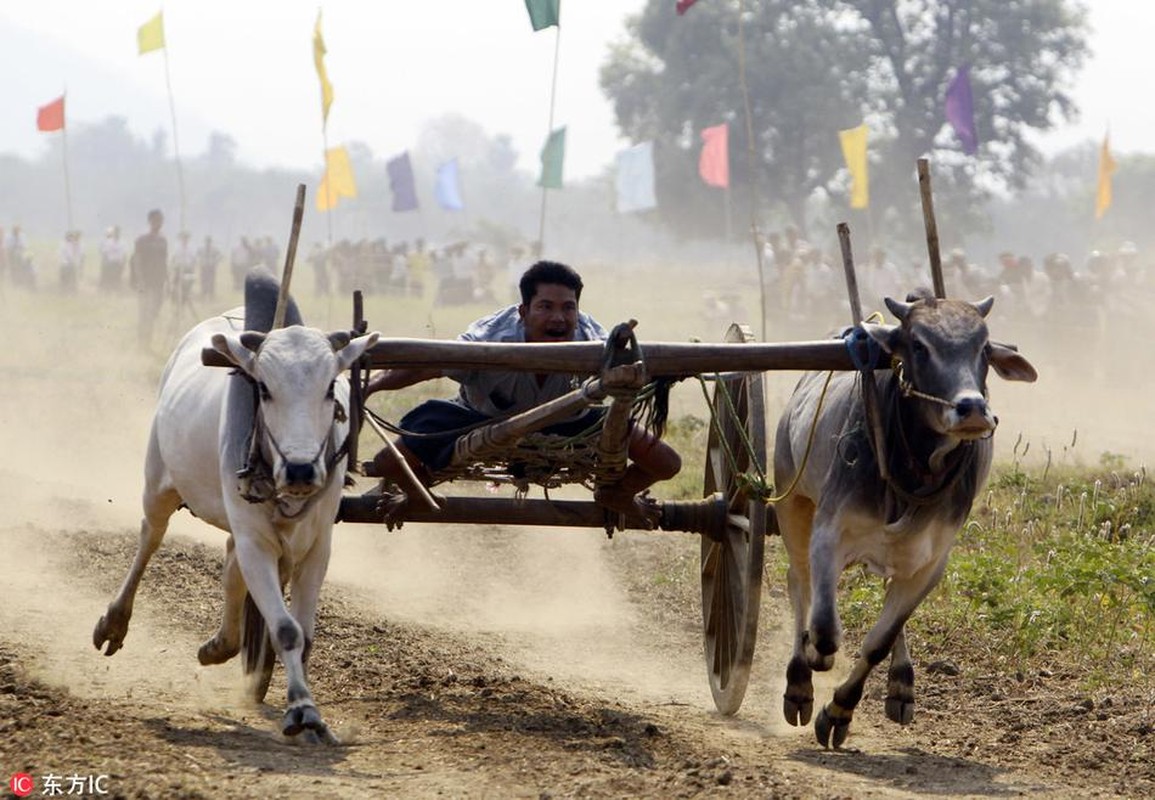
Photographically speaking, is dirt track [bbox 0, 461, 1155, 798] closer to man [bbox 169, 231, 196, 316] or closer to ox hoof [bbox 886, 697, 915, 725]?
ox hoof [bbox 886, 697, 915, 725]

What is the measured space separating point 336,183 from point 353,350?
2164 cm

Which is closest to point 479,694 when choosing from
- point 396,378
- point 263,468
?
point 396,378

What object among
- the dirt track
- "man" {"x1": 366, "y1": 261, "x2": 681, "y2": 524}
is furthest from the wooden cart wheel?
"man" {"x1": 366, "y1": 261, "x2": 681, "y2": 524}

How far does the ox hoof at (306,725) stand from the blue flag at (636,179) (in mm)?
26092

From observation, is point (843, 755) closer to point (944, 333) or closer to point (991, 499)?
point (944, 333)

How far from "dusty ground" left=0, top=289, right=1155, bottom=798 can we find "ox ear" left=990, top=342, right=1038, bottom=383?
135cm

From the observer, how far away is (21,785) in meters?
4.57

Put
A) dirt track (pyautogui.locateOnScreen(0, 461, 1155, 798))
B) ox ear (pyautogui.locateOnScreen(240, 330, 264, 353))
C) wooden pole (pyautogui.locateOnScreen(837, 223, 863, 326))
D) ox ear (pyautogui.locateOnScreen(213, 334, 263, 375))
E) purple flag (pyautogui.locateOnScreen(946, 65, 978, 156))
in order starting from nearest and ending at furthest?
1. dirt track (pyautogui.locateOnScreen(0, 461, 1155, 798))
2. ox ear (pyautogui.locateOnScreen(213, 334, 263, 375))
3. ox ear (pyautogui.locateOnScreen(240, 330, 264, 353))
4. wooden pole (pyautogui.locateOnScreen(837, 223, 863, 326))
5. purple flag (pyautogui.locateOnScreen(946, 65, 978, 156))

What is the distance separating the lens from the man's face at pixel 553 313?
22.7 feet

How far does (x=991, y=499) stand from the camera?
11055 millimetres

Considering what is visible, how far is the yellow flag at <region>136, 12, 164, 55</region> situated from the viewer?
2311cm

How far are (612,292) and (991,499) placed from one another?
102ft

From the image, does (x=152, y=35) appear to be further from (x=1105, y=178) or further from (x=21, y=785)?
(x=21, y=785)

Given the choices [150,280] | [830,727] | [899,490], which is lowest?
[830,727]
